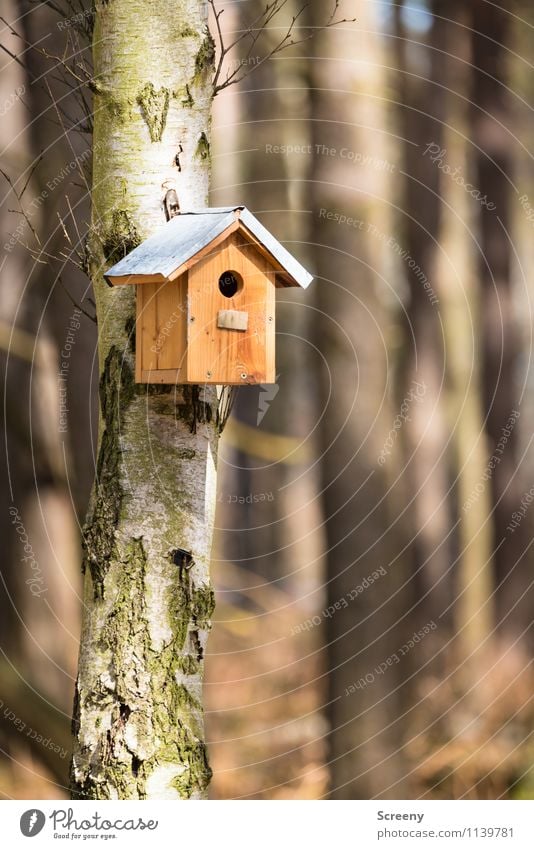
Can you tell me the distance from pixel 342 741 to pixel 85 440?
2.21 metres

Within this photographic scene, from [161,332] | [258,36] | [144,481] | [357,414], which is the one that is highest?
[258,36]

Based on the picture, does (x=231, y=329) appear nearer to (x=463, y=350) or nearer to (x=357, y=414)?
(x=357, y=414)

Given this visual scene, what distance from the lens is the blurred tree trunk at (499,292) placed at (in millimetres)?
5988

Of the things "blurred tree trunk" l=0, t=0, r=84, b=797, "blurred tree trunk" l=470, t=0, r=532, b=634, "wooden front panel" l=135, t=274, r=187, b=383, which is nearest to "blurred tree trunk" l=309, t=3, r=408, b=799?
"blurred tree trunk" l=470, t=0, r=532, b=634

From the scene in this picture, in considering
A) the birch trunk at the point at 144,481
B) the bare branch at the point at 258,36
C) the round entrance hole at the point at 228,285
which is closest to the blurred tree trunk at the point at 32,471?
the bare branch at the point at 258,36

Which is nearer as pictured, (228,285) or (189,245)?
(189,245)

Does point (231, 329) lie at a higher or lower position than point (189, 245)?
lower

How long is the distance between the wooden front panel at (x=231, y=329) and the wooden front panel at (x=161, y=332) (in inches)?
1.3

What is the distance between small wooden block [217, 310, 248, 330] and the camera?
8.33 feet

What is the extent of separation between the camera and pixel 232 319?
2.56m

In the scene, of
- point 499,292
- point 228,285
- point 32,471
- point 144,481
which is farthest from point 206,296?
point 499,292
